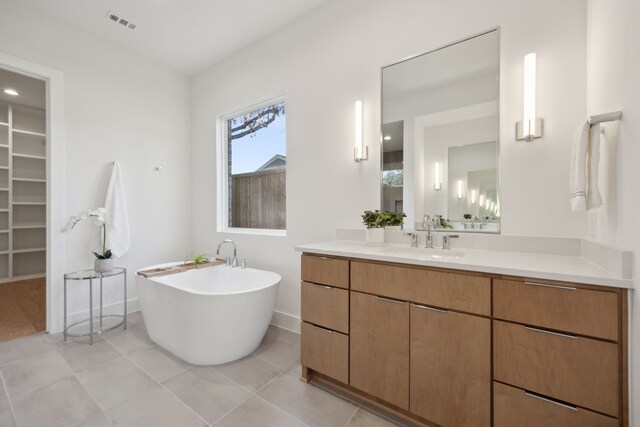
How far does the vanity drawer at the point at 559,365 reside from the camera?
3.19 ft

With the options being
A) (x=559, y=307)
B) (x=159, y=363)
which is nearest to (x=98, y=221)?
(x=159, y=363)

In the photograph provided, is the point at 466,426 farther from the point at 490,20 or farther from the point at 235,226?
the point at 235,226

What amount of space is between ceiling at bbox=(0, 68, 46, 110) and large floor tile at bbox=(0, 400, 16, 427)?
10.8 ft

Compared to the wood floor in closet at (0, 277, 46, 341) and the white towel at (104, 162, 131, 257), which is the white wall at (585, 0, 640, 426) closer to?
the white towel at (104, 162, 131, 257)

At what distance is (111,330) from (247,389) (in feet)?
5.85

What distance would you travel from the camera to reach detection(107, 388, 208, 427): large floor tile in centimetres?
148

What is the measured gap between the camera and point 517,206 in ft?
5.29

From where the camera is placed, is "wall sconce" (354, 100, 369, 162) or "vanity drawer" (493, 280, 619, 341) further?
"wall sconce" (354, 100, 369, 162)

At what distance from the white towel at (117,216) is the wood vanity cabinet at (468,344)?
233 cm

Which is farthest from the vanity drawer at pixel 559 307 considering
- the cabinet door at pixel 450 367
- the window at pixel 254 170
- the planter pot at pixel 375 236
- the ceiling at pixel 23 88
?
the ceiling at pixel 23 88

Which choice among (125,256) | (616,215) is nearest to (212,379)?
(125,256)

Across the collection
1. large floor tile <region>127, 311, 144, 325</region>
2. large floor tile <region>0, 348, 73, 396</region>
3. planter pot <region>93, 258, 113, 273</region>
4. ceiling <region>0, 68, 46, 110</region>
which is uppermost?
ceiling <region>0, 68, 46, 110</region>

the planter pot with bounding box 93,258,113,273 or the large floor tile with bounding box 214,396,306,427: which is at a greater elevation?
the planter pot with bounding box 93,258,113,273

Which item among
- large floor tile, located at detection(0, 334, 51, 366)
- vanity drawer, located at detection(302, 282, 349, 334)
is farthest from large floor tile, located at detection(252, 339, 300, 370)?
large floor tile, located at detection(0, 334, 51, 366)
